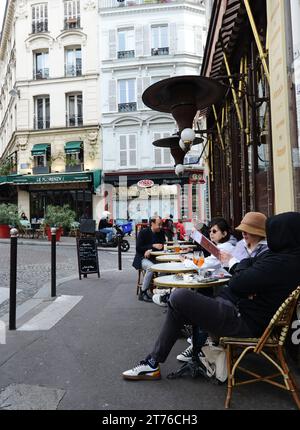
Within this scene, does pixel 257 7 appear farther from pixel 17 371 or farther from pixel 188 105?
pixel 17 371

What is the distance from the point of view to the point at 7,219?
65.2 feet

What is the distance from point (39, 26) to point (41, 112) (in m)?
5.82

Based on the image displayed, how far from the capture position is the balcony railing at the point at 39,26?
26.8m

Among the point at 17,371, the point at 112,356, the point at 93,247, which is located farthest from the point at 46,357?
the point at 93,247

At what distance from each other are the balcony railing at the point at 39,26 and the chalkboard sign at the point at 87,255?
23.0 meters

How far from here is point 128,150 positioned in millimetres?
25328

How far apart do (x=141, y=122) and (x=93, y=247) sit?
17.7 metres

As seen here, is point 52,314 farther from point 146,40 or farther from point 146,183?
point 146,40

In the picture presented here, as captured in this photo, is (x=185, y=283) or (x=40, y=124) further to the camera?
(x=40, y=124)

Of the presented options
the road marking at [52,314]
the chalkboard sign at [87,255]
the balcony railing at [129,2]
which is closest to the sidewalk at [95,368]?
the road marking at [52,314]

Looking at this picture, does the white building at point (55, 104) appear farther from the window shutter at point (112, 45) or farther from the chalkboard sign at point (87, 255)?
the chalkboard sign at point (87, 255)

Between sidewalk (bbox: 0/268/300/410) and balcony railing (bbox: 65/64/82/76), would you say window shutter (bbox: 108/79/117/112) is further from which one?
sidewalk (bbox: 0/268/300/410)

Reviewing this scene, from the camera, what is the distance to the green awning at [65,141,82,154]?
25.3 m

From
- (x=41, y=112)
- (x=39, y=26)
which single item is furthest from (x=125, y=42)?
(x=41, y=112)
